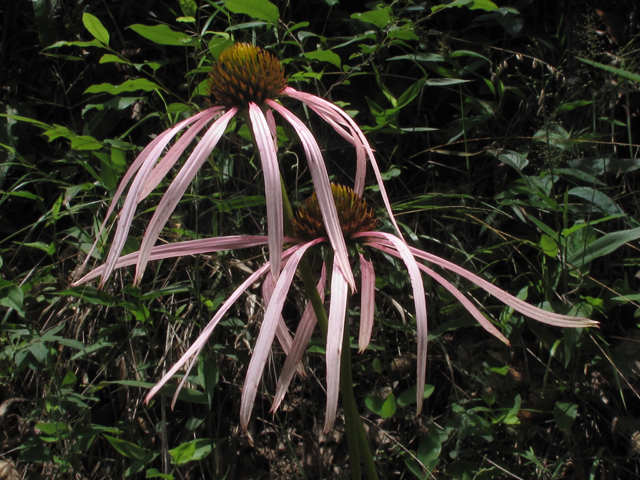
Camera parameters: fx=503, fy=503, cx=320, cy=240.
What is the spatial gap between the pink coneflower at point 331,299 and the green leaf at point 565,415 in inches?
18.6

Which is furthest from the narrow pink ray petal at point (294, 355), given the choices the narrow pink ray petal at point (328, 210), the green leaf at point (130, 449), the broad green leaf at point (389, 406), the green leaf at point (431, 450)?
the green leaf at point (130, 449)

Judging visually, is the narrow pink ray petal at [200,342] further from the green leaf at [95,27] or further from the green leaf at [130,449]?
the green leaf at [95,27]

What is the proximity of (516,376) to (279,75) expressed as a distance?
85 centimetres

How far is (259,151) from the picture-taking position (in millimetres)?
524

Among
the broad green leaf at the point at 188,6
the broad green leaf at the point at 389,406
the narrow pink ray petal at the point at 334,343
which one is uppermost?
the broad green leaf at the point at 188,6

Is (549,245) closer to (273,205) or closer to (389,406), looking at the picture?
(389,406)

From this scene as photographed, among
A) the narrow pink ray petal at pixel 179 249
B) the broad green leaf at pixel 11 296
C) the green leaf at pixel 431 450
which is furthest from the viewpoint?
the broad green leaf at pixel 11 296

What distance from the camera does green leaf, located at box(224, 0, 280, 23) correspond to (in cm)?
80

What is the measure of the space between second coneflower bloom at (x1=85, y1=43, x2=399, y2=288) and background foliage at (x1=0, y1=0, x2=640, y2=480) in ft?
0.72

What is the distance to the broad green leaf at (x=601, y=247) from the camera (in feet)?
3.01

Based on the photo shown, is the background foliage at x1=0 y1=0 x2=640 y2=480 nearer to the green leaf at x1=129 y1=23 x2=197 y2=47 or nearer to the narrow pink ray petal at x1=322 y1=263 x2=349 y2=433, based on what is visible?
the green leaf at x1=129 y1=23 x2=197 y2=47

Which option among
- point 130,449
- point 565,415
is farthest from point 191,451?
point 565,415

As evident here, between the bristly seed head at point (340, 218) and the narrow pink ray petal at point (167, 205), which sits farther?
the bristly seed head at point (340, 218)

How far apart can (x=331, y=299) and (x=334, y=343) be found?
0.06 meters
